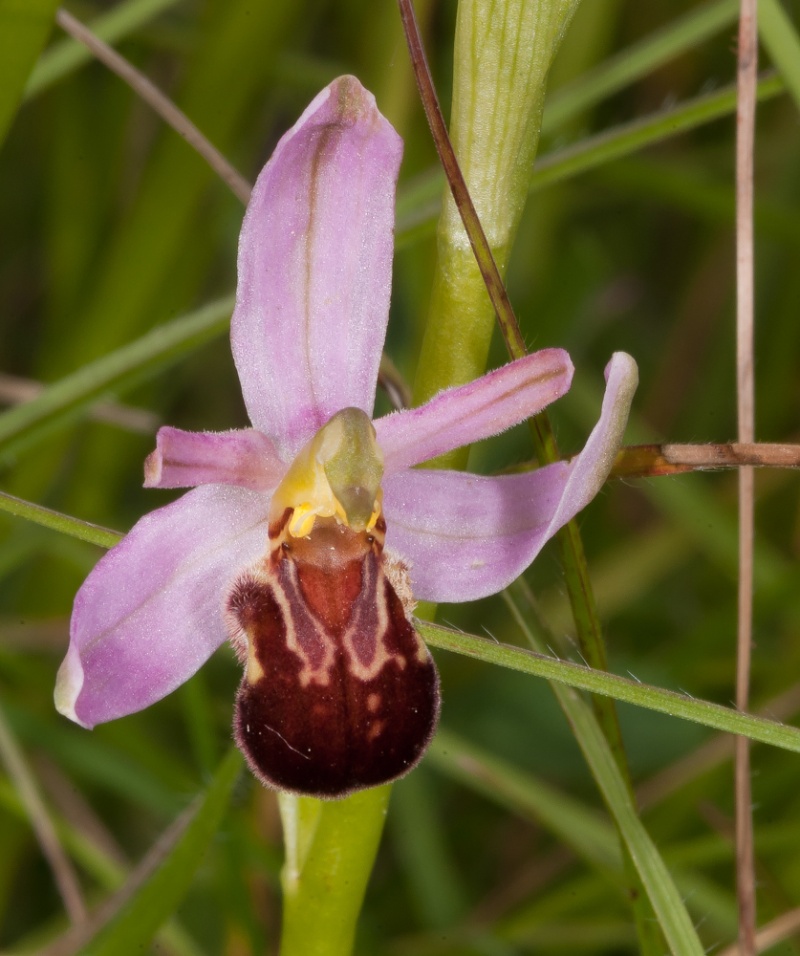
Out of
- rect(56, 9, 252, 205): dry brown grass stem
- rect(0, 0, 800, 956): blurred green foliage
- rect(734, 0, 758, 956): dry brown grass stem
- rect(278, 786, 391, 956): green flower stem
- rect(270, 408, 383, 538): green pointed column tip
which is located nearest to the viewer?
rect(270, 408, 383, 538): green pointed column tip

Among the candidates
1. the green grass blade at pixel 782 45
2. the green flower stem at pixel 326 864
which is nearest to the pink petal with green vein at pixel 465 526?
the green flower stem at pixel 326 864

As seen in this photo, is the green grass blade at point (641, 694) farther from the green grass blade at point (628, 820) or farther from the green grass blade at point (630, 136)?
the green grass blade at point (630, 136)

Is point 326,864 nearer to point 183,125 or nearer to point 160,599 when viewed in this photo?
point 160,599

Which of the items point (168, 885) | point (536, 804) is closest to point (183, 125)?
point (168, 885)

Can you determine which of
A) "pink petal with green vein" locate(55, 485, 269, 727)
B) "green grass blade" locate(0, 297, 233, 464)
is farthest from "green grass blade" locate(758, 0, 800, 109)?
"pink petal with green vein" locate(55, 485, 269, 727)

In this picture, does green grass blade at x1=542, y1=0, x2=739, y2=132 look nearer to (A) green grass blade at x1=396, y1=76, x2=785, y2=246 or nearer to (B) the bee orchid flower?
(A) green grass blade at x1=396, y1=76, x2=785, y2=246

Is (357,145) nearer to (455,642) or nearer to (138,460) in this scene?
(455,642)
